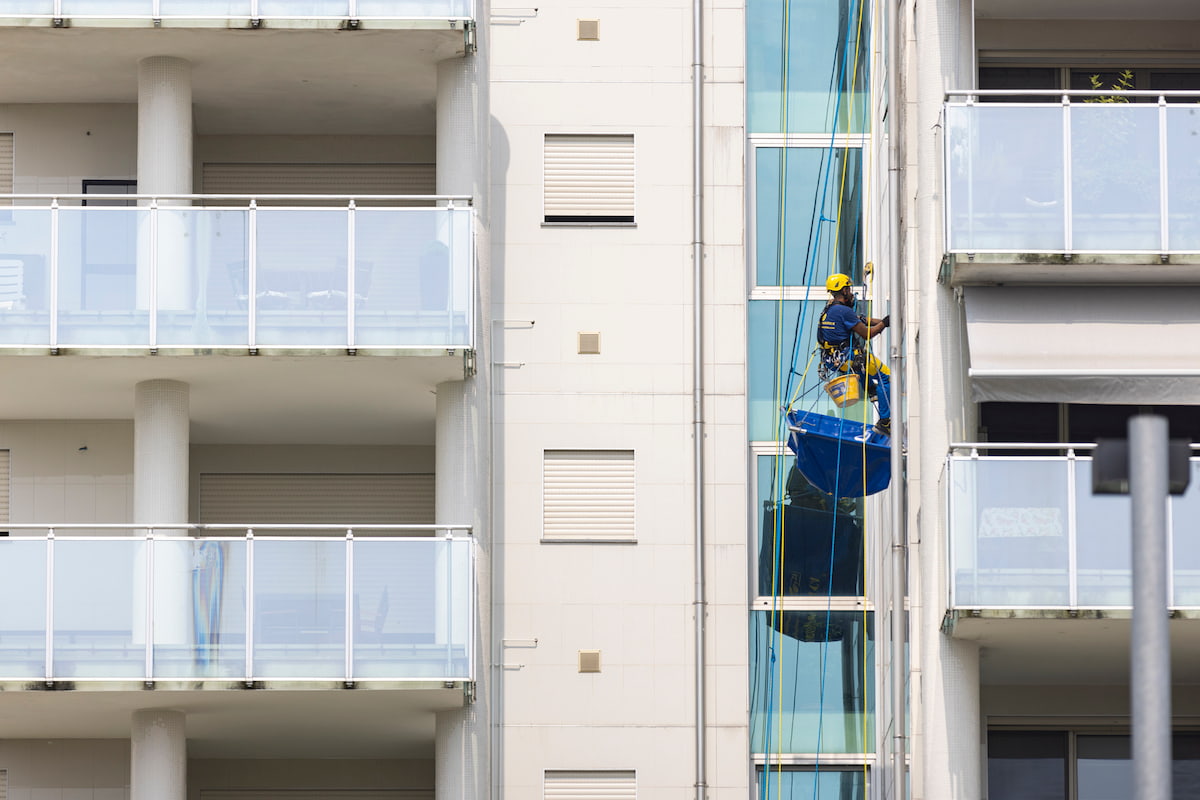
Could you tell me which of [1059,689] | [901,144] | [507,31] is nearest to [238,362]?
[507,31]

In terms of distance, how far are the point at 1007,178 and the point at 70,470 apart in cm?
998

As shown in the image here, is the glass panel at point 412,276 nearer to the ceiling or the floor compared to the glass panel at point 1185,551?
nearer to the ceiling

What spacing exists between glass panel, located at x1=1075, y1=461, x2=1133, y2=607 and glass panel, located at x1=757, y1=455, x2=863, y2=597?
3.98m

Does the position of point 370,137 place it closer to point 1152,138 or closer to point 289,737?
point 289,737

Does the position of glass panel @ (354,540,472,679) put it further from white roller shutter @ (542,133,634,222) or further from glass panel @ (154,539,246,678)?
white roller shutter @ (542,133,634,222)


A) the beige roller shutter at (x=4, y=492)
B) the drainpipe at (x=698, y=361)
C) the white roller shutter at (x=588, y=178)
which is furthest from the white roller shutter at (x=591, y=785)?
the beige roller shutter at (x=4, y=492)

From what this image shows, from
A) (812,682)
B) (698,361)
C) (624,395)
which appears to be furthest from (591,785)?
(698,361)

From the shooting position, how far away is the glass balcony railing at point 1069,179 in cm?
2233

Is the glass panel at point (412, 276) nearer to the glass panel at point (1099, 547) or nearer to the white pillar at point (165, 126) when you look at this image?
the white pillar at point (165, 126)

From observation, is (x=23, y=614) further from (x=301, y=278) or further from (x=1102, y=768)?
(x=1102, y=768)

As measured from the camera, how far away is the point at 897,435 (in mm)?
23344

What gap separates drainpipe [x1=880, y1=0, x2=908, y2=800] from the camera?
23.0 m

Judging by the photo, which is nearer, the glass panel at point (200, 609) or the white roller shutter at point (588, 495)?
the glass panel at point (200, 609)

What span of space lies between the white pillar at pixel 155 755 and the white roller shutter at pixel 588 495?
4288 mm
